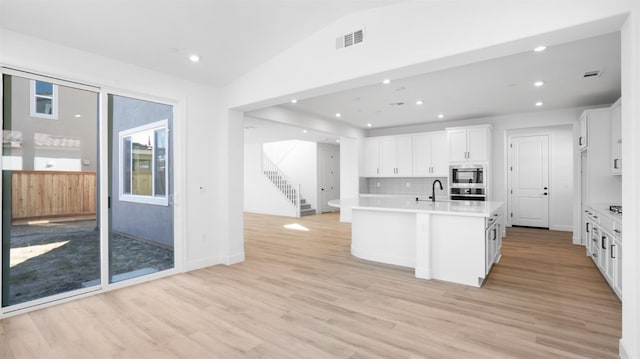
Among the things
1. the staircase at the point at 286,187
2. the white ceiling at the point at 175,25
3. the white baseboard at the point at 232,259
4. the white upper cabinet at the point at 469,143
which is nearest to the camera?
the white ceiling at the point at 175,25

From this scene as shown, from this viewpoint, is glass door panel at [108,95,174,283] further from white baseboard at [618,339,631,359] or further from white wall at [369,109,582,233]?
white wall at [369,109,582,233]

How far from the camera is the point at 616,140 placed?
4.39 metres

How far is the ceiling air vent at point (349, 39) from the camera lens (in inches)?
126

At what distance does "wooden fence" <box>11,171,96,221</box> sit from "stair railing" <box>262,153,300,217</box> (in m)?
7.10

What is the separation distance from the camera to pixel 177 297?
344 cm

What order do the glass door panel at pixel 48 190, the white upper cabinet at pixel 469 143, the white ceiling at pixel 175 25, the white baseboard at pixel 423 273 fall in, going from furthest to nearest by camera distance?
the white upper cabinet at pixel 469 143
the white baseboard at pixel 423 273
the glass door panel at pixel 48 190
the white ceiling at pixel 175 25

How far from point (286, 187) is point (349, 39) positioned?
8129 mm

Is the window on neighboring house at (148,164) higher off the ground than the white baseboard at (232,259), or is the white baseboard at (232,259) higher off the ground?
the window on neighboring house at (148,164)

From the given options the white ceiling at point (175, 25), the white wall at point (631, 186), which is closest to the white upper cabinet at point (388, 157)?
the white ceiling at point (175, 25)

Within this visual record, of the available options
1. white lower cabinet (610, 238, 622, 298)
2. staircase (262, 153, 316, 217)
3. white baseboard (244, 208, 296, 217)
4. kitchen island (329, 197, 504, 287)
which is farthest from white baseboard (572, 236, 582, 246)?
white baseboard (244, 208, 296, 217)

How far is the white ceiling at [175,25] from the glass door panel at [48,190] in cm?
64

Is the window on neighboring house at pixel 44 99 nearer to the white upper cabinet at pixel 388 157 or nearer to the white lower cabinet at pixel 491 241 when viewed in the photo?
the white lower cabinet at pixel 491 241

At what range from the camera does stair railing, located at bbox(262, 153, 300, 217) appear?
1057 centimetres

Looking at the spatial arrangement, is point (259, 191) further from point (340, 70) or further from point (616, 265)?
point (616, 265)
